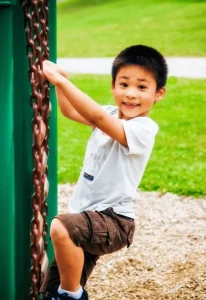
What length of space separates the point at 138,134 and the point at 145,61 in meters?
0.30

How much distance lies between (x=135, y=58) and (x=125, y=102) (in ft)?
0.59

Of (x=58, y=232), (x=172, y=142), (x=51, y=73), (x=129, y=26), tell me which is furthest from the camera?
(x=129, y=26)

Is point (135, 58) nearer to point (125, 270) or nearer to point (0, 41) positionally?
point (0, 41)

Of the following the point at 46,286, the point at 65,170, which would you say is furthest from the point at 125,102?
the point at 65,170

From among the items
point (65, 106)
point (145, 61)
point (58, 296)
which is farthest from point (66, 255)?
point (145, 61)

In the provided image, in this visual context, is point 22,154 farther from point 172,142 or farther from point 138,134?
point 172,142

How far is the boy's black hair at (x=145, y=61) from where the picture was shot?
2.76 metres

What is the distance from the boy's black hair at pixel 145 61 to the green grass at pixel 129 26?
1310cm

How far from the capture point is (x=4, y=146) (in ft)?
8.71

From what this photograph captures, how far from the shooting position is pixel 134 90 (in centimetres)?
271

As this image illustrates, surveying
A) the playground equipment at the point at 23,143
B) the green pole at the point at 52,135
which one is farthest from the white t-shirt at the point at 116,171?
the green pole at the point at 52,135

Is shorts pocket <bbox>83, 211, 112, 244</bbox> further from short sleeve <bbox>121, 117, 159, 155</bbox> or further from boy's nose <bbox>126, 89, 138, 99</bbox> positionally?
boy's nose <bbox>126, 89, 138, 99</bbox>

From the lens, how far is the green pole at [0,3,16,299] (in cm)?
258

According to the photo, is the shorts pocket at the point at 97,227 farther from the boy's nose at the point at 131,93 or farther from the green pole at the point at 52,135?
the green pole at the point at 52,135
